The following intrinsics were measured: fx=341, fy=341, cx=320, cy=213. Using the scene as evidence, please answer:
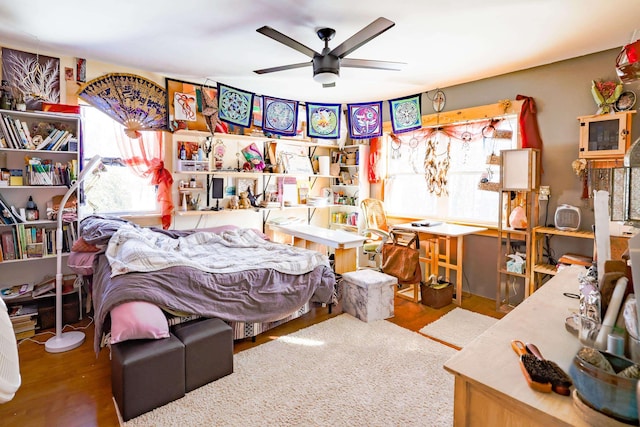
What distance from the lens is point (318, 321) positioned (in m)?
3.21

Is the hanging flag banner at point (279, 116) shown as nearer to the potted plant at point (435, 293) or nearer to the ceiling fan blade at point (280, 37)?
the ceiling fan blade at point (280, 37)

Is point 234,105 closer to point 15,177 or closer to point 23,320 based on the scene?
point 15,177

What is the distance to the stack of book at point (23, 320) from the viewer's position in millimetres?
2875

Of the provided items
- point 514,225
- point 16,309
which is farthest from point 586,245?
point 16,309

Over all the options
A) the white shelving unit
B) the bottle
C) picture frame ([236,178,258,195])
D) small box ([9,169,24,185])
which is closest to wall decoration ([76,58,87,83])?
small box ([9,169,24,185])

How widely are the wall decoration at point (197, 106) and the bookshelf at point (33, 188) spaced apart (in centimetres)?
104

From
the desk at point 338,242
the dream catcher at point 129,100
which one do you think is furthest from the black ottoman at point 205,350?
the dream catcher at point 129,100

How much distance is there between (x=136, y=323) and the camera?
2018 mm

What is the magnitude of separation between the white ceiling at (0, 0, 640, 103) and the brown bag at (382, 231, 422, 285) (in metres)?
1.91

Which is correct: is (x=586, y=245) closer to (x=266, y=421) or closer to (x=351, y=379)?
(x=351, y=379)

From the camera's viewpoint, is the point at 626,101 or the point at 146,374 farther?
the point at 626,101

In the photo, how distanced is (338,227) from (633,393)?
4922mm

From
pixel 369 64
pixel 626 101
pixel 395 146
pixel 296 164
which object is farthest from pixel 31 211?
pixel 626 101

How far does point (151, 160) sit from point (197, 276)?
6.78 ft
